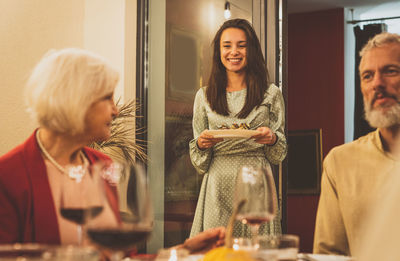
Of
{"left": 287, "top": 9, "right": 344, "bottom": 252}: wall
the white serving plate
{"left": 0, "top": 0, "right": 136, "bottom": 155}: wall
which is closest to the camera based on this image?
the white serving plate

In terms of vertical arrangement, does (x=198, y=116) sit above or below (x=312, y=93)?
below

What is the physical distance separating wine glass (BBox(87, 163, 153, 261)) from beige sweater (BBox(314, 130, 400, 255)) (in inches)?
39.3

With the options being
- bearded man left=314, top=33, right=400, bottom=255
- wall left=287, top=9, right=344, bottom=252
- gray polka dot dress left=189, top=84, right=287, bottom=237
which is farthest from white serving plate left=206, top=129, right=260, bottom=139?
wall left=287, top=9, right=344, bottom=252

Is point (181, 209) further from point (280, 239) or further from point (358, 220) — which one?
point (280, 239)

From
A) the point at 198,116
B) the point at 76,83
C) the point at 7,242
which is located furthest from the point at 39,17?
the point at 7,242

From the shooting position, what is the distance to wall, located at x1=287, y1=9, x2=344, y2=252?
18.5 ft

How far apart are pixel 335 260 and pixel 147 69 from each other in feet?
10.2

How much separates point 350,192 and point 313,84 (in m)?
4.17

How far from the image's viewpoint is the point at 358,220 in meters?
1.80

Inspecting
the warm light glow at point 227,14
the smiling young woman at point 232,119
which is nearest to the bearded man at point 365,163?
the smiling young woman at point 232,119

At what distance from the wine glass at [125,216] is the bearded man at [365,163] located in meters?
1.01

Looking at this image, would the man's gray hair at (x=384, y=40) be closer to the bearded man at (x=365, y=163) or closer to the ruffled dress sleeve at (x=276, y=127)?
the bearded man at (x=365, y=163)

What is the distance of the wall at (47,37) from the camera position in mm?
3447

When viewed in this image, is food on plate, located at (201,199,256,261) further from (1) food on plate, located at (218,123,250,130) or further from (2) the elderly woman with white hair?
(1) food on plate, located at (218,123,250,130)
